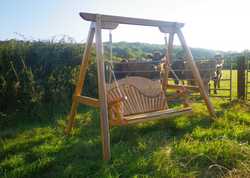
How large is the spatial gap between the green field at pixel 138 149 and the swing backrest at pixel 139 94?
0.28 metres

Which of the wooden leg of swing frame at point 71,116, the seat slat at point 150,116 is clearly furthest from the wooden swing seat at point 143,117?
the wooden leg of swing frame at point 71,116

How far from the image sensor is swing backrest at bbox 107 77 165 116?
3986mm

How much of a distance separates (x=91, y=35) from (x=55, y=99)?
2.18 metres

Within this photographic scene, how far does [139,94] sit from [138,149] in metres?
1.32

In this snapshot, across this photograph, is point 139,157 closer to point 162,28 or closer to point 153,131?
point 153,131

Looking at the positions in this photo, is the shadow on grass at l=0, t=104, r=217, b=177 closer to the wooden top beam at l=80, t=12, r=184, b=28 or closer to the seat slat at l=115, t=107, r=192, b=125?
the seat slat at l=115, t=107, r=192, b=125

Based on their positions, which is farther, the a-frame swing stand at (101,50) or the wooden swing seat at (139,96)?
the wooden swing seat at (139,96)

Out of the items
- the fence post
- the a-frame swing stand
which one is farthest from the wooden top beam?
the fence post

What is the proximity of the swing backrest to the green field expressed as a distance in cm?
28

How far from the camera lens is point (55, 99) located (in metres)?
5.05

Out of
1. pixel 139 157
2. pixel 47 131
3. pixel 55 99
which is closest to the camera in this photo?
pixel 139 157

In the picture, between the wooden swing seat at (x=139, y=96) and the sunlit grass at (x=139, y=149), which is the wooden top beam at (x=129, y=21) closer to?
the wooden swing seat at (x=139, y=96)

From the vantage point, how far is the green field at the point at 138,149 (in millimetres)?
2508

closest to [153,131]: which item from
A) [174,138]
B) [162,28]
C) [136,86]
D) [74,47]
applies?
[174,138]
